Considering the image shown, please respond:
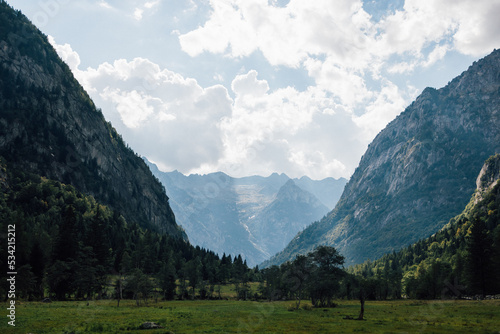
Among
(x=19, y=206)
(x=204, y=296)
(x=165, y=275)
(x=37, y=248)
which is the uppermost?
(x=19, y=206)

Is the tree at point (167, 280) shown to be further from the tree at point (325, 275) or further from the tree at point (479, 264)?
the tree at point (479, 264)

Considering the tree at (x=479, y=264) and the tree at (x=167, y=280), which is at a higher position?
the tree at (x=479, y=264)

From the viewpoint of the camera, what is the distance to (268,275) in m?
178

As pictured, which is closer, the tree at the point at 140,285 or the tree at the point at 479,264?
the tree at the point at 479,264

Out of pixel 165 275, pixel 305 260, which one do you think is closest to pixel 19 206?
pixel 165 275

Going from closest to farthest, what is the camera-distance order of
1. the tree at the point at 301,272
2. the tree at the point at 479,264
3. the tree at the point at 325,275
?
1. the tree at the point at 479,264
2. the tree at the point at 325,275
3. the tree at the point at 301,272

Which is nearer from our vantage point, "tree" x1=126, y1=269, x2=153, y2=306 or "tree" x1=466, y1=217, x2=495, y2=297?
"tree" x1=466, y1=217, x2=495, y2=297

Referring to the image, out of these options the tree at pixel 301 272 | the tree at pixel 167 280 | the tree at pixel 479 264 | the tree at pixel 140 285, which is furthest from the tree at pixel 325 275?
the tree at pixel 167 280

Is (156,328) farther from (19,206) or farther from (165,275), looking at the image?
(19,206)

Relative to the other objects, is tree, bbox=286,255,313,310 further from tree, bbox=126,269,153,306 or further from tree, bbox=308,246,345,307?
tree, bbox=126,269,153,306

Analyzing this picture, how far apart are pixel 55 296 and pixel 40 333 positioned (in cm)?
8499

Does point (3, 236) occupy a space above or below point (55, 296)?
above

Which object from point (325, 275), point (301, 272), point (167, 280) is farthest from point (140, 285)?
point (325, 275)

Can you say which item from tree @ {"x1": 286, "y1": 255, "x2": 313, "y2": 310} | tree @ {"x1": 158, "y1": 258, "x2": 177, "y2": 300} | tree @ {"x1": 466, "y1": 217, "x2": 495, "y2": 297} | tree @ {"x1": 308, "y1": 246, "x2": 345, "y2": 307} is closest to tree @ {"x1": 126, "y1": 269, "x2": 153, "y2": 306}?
tree @ {"x1": 158, "y1": 258, "x2": 177, "y2": 300}
